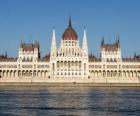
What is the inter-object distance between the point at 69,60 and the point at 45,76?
860 cm

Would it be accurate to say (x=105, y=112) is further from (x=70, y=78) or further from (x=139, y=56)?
(x=139, y=56)

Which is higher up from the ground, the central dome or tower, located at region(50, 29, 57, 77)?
the central dome

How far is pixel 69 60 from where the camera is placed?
158375mm

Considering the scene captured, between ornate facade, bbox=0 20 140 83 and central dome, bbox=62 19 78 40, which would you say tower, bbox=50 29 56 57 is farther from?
central dome, bbox=62 19 78 40

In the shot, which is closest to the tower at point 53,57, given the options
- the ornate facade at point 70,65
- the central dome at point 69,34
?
the ornate facade at point 70,65

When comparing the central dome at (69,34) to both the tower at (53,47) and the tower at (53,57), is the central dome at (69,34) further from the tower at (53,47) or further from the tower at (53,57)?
the tower at (53,57)

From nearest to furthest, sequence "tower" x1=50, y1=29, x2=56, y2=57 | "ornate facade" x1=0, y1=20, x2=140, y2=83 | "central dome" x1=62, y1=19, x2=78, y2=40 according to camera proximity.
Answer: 1. "ornate facade" x1=0, y1=20, x2=140, y2=83
2. "tower" x1=50, y1=29, x2=56, y2=57
3. "central dome" x1=62, y1=19, x2=78, y2=40

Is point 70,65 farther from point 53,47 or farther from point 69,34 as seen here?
point 69,34

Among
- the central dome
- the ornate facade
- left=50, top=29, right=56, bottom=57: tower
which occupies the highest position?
the central dome

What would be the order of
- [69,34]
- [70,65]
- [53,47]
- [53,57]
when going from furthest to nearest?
[69,34] → [53,47] → [53,57] → [70,65]

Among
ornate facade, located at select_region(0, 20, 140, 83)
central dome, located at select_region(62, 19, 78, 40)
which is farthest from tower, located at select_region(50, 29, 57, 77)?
central dome, located at select_region(62, 19, 78, 40)

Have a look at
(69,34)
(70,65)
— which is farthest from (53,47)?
(70,65)

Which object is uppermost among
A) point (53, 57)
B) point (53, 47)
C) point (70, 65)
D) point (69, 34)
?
point (69, 34)

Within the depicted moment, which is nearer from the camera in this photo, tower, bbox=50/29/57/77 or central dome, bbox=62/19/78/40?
tower, bbox=50/29/57/77
